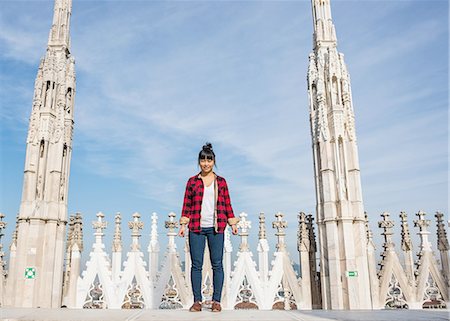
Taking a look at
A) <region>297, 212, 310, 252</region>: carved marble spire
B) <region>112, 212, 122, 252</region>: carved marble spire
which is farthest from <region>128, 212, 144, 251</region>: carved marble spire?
<region>297, 212, 310, 252</region>: carved marble spire

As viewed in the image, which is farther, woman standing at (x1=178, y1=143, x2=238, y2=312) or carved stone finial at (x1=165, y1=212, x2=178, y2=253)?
carved stone finial at (x1=165, y1=212, x2=178, y2=253)

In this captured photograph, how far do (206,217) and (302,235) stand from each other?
360 inches

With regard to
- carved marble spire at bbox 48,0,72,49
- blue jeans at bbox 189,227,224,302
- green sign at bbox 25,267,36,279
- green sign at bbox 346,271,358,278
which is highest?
carved marble spire at bbox 48,0,72,49

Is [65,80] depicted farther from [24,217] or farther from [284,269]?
[284,269]

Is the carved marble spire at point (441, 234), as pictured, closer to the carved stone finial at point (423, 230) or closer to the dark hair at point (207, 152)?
the carved stone finial at point (423, 230)

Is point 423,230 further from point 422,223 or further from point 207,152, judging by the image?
point 207,152

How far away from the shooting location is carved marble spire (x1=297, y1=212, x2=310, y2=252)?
14.2m

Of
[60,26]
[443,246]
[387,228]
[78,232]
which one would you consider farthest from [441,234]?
[60,26]

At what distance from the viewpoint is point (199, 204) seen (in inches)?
235

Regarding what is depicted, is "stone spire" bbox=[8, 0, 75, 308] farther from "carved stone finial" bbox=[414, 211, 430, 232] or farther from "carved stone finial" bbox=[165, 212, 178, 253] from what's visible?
A: "carved stone finial" bbox=[414, 211, 430, 232]

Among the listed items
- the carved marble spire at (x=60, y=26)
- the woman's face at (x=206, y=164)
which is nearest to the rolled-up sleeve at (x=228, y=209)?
the woman's face at (x=206, y=164)

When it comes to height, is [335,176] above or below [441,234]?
above

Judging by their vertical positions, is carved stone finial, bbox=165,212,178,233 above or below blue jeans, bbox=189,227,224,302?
above

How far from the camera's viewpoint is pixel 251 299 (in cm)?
1404
